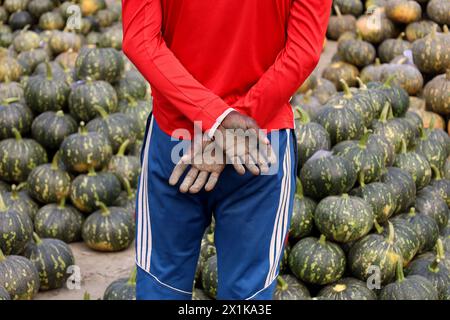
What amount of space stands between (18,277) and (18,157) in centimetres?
144

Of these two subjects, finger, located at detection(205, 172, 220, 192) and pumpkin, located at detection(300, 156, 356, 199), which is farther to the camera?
pumpkin, located at detection(300, 156, 356, 199)

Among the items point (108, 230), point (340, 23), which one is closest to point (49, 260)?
point (108, 230)

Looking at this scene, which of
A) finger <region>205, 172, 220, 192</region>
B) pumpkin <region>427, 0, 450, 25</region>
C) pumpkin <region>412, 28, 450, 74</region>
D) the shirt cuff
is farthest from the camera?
pumpkin <region>427, 0, 450, 25</region>

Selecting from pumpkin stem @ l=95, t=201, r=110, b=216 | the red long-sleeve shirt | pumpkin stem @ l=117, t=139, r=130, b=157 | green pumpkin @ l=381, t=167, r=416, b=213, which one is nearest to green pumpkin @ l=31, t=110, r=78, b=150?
pumpkin stem @ l=117, t=139, r=130, b=157

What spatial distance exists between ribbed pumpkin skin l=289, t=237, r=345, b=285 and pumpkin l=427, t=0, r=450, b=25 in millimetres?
4097

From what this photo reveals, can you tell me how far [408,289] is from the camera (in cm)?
370

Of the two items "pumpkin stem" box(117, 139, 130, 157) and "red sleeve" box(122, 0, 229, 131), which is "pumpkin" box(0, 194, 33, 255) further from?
"red sleeve" box(122, 0, 229, 131)

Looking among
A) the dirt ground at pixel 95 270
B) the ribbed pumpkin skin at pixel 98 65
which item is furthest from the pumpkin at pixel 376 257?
the ribbed pumpkin skin at pixel 98 65

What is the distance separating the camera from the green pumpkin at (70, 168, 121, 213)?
5.00m

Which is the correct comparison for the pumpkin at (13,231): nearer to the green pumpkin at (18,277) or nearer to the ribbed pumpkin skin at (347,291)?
the green pumpkin at (18,277)

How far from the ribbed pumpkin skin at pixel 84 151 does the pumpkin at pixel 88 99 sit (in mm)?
385

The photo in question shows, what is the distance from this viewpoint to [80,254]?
498cm

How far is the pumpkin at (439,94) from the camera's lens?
6332mm

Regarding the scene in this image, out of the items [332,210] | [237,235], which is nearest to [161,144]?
[237,235]
